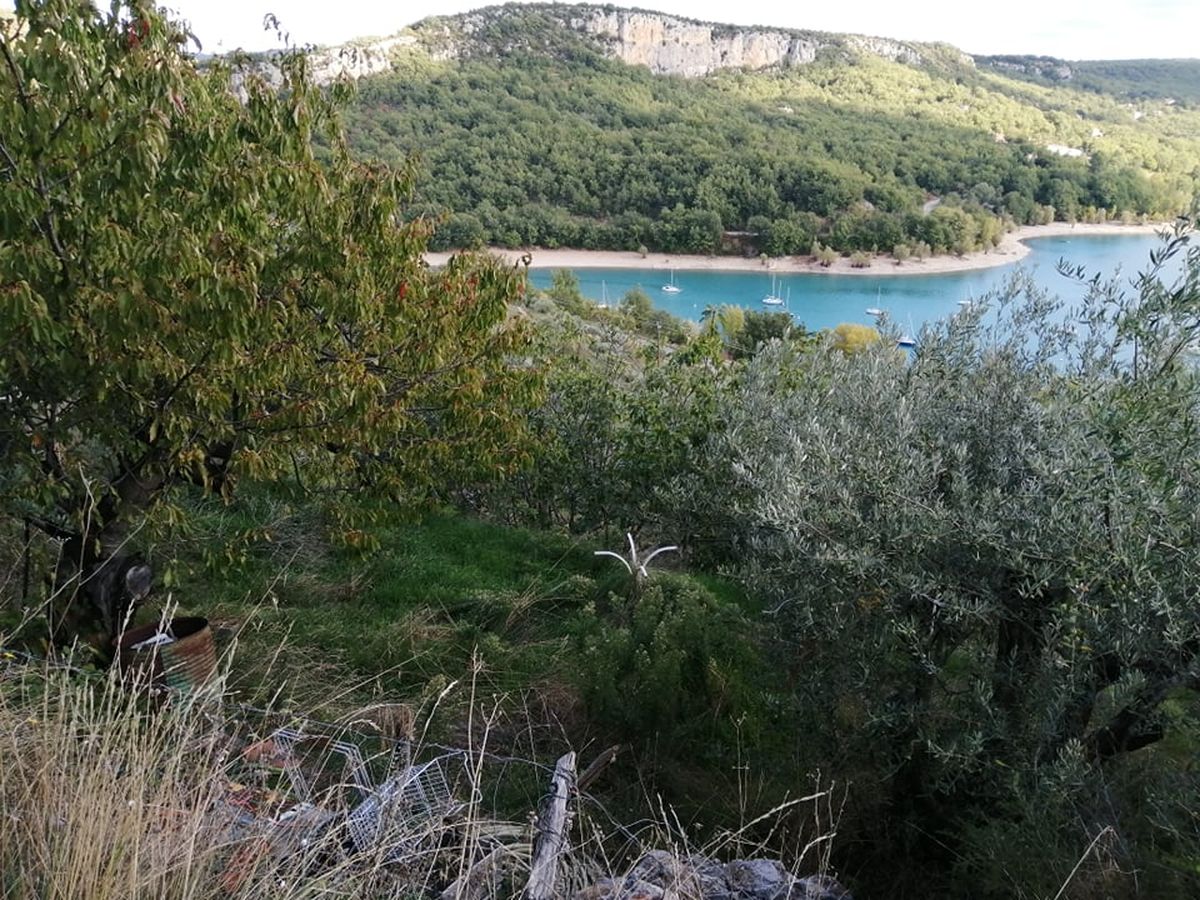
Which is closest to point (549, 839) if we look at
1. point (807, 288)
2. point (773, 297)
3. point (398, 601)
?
point (398, 601)

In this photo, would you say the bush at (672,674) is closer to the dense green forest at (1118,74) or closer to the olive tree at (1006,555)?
the olive tree at (1006,555)

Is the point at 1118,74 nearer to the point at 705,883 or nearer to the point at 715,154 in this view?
the point at 715,154

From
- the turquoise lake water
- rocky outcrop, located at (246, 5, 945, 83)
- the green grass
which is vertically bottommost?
the turquoise lake water

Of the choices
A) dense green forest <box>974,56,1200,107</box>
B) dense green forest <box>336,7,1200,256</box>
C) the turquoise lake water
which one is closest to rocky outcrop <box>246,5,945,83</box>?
dense green forest <box>336,7,1200,256</box>

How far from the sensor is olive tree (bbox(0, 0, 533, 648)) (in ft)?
12.5

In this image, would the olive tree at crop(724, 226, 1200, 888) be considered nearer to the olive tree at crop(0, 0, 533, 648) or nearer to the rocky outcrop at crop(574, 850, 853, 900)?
the rocky outcrop at crop(574, 850, 853, 900)

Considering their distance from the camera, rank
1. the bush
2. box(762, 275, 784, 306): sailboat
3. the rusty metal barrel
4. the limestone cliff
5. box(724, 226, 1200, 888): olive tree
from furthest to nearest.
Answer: the limestone cliff, box(762, 275, 784, 306): sailboat, the bush, the rusty metal barrel, box(724, 226, 1200, 888): olive tree

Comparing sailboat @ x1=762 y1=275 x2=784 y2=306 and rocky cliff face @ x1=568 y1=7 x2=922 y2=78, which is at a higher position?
rocky cliff face @ x1=568 y1=7 x2=922 y2=78

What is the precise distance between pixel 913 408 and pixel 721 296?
62.2m

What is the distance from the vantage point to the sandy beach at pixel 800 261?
58.7m

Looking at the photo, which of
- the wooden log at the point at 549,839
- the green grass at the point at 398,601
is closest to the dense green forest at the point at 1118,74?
the green grass at the point at 398,601

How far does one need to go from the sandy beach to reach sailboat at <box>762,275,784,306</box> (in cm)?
277

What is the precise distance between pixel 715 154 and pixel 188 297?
7318 cm

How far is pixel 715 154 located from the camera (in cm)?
7238
